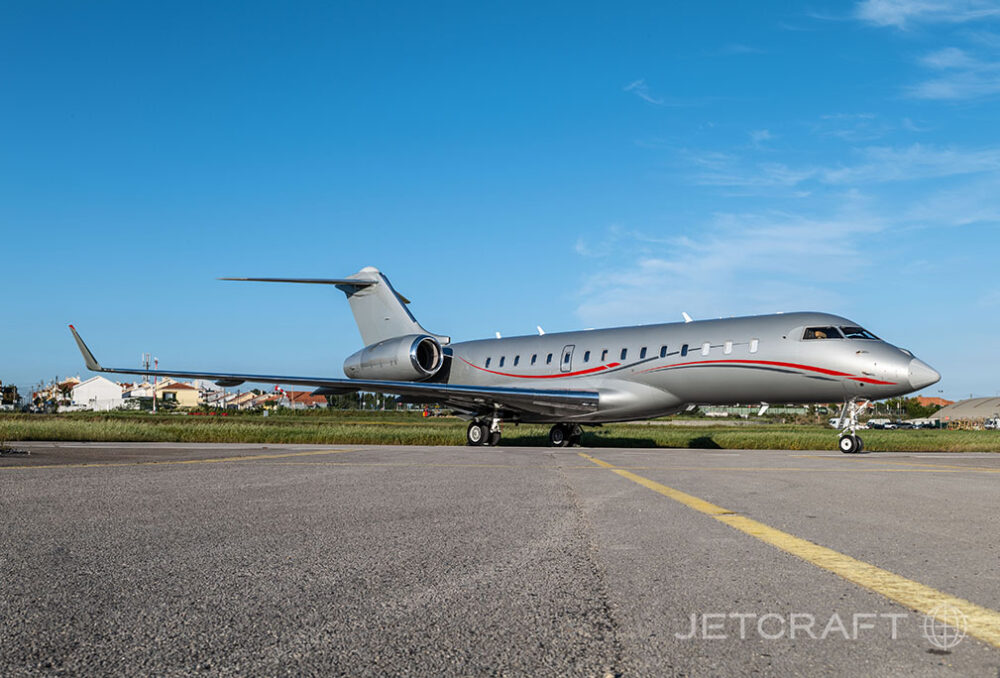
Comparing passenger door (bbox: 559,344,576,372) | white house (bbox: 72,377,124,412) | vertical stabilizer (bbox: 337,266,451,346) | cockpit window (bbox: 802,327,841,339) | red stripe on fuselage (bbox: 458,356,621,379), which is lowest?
white house (bbox: 72,377,124,412)

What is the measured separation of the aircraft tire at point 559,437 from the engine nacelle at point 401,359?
14.8ft

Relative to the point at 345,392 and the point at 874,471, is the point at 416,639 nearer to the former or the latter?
the point at 874,471

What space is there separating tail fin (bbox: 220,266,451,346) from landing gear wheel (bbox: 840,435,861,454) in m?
14.3

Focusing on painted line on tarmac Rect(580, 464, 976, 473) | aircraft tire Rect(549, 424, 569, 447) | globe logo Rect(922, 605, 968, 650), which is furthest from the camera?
aircraft tire Rect(549, 424, 569, 447)

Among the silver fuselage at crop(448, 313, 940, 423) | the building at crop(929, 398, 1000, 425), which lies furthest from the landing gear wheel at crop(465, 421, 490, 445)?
the building at crop(929, 398, 1000, 425)

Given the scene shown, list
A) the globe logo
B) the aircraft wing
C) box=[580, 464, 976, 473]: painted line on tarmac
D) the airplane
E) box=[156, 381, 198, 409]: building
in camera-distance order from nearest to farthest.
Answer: the globe logo < box=[580, 464, 976, 473]: painted line on tarmac < the airplane < the aircraft wing < box=[156, 381, 198, 409]: building

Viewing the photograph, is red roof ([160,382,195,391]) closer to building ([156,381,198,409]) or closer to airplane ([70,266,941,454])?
building ([156,381,198,409])

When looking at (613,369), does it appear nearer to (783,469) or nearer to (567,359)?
(567,359)

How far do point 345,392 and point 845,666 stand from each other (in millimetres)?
21188

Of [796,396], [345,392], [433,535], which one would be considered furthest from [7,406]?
[433,535]

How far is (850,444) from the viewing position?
17.3m

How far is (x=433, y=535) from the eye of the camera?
4.57 meters

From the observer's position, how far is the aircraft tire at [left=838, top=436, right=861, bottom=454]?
56.5ft

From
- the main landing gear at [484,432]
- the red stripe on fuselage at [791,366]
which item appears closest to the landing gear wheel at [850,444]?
the red stripe on fuselage at [791,366]
